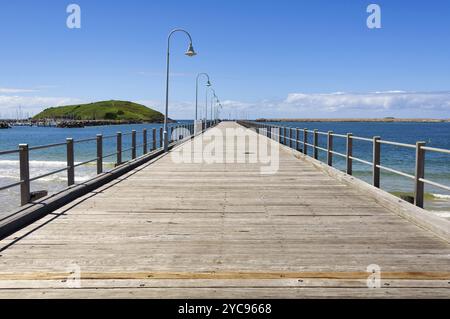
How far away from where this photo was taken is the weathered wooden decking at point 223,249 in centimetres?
488

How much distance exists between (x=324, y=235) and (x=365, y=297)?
2.43m

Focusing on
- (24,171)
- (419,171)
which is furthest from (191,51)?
(419,171)

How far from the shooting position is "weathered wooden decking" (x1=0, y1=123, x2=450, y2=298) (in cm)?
488

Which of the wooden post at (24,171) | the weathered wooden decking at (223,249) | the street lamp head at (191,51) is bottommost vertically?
the weathered wooden decking at (223,249)

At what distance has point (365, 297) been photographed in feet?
15.2

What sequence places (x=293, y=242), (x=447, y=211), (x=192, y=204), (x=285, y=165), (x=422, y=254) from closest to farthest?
(x=422, y=254) → (x=293, y=242) → (x=192, y=204) → (x=285, y=165) → (x=447, y=211)

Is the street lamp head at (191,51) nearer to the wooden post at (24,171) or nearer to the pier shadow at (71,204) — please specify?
the pier shadow at (71,204)

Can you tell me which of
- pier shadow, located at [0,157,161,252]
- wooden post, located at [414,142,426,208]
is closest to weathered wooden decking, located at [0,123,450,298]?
pier shadow, located at [0,157,161,252]

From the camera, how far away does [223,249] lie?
6309 millimetres

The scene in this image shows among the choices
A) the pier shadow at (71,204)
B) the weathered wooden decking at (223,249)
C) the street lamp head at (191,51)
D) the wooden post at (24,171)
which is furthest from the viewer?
the street lamp head at (191,51)

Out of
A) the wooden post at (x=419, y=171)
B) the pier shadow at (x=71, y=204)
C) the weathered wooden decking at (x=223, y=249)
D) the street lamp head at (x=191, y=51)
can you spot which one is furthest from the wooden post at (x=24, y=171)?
the street lamp head at (x=191, y=51)

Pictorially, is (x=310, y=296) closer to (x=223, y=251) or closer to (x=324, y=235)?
(x=223, y=251)

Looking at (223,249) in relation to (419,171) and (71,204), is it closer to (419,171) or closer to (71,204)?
(419,171)
